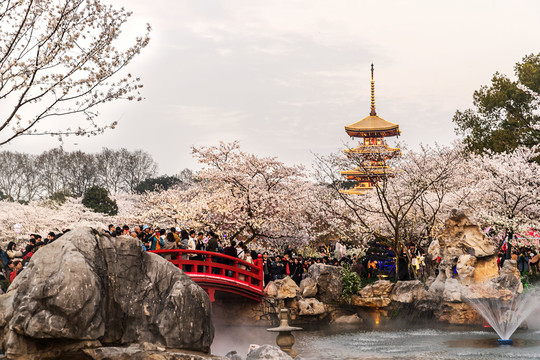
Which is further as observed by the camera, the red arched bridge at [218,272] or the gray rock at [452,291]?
the gray rock at [452,291]

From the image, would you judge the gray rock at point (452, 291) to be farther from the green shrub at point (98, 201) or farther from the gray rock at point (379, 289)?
the green shrub at point (98, 201)

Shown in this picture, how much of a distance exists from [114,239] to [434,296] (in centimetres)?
1381

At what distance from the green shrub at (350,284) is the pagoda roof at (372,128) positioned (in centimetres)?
3245

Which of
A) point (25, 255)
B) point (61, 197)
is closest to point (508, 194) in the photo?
point (25, 255)

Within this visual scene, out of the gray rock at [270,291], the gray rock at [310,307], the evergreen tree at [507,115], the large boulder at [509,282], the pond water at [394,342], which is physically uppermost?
the evergreen tree at [507,115]

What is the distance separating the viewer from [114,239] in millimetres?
15594

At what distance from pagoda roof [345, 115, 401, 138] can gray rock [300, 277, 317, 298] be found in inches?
1318

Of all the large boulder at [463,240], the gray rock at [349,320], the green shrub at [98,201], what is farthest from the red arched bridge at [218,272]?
the green shrub at [98,201]

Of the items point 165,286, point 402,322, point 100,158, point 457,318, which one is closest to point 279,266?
point 402,322

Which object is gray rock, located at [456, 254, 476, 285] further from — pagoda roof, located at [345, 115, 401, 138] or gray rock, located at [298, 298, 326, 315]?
pagoda roof, located at [345, 115, 401, 138]

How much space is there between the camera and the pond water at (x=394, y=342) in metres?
17.9

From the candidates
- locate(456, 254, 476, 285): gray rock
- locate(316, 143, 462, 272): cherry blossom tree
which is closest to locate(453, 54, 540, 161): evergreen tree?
locate(316, 143, 462, 272): cherry blossom tree

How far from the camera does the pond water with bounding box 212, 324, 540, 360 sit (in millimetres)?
17906

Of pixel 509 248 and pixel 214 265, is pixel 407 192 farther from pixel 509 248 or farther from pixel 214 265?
pixel 214 265
